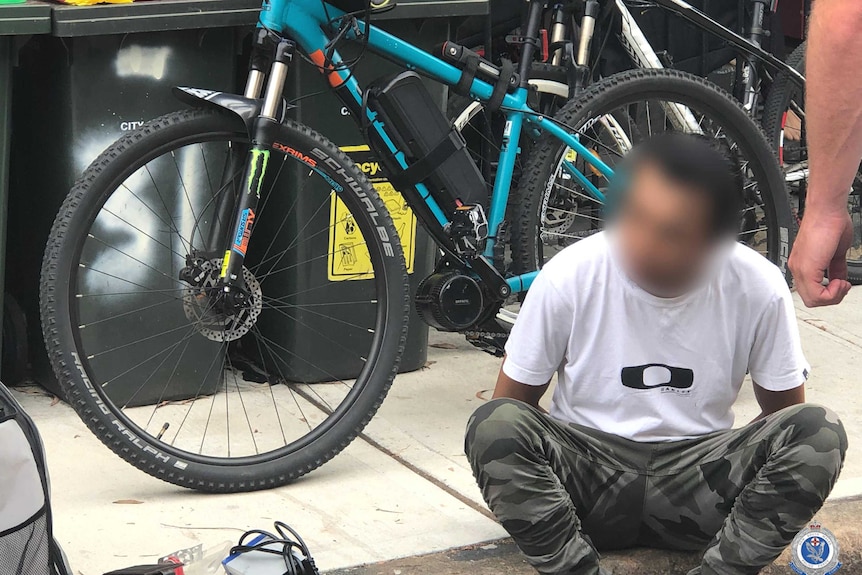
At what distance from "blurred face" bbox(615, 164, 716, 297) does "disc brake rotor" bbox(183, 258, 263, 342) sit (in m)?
1.15

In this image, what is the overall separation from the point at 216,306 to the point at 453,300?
721 millimetres

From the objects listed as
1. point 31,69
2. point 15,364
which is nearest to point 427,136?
point 31,69

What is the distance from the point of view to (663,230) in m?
2.58

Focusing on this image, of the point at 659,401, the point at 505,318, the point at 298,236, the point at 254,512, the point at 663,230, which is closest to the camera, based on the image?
the point at 663,230

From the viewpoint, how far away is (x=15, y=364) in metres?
3.99

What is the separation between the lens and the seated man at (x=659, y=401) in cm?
265

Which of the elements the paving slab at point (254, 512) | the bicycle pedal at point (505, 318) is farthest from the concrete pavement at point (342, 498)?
the bicycle pedal at point (505, 318)

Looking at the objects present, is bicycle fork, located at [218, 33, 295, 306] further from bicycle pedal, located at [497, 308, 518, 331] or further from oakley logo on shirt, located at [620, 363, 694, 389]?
oakley logo on shirt, located at [620, 363, 694, 389]

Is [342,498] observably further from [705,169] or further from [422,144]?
[705,169]

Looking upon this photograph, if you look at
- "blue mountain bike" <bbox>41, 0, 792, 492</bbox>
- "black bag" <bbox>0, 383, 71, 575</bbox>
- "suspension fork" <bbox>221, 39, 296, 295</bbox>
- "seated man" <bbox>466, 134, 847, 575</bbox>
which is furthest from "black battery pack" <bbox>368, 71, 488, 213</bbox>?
"black bag" <bbox>0, 383, 71, 575</bbox>

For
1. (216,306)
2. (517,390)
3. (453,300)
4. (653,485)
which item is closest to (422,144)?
(453,300)

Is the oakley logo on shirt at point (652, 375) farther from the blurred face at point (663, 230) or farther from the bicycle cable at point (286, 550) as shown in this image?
the bicycle cable at point (286, 550)

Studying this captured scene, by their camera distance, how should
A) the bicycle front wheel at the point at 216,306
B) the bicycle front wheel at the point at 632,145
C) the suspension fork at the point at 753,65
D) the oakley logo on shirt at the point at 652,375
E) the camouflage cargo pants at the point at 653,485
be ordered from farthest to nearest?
the suspension fork at the point at 753,65
the bicycle front wheel at the point at 632,145
the bicycle front wheel at the point at 216,306
the oakley logo on shirt at the point at 652,375
the camouflage cargo pants at the point at 653,485

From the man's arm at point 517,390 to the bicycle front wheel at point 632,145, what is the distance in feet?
2.88
